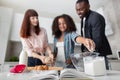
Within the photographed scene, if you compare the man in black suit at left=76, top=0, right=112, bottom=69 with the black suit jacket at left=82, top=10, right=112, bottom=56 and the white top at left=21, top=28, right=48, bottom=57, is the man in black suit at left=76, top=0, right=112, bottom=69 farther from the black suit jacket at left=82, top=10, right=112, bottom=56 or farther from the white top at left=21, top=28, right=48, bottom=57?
the white top at left=21, top=28, right=48, bottom=57

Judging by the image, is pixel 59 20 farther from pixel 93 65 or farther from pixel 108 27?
pixel 93 65

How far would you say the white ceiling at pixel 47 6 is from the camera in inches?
67.4

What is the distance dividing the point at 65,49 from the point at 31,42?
1.19ft

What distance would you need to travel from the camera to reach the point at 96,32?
125cm

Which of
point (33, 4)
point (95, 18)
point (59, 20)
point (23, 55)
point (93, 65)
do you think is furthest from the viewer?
point (33, 4)

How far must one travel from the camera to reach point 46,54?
4.66ft

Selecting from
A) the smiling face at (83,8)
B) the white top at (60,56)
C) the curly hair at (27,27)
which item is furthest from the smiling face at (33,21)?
the smiling face at (83,8)

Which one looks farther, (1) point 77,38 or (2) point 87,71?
(1) point 77,38

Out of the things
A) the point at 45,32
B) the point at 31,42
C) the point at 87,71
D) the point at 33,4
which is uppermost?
the point at 33,4

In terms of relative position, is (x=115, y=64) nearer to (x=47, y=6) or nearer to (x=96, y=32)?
(x=96, y=32)

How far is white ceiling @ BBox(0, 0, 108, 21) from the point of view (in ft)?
5.62

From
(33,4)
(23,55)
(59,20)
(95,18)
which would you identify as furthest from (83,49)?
(33,4)

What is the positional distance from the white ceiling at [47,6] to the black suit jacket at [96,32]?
413mm

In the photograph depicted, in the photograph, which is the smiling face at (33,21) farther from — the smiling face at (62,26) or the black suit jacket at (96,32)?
the black suit jacket at (96,32)
